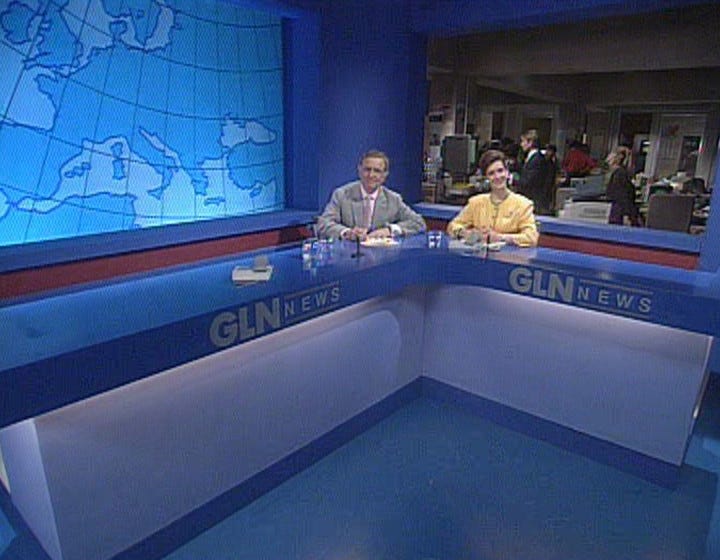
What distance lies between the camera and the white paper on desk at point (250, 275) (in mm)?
2250

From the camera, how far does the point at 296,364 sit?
8.27 ft

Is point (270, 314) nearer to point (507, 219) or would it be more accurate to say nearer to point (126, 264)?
point (126, 264)

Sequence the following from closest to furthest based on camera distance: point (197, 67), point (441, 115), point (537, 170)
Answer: point (197, 67) < point (537, 170) < point (441, 115)

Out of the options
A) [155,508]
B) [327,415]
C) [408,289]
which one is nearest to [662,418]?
[408,289]

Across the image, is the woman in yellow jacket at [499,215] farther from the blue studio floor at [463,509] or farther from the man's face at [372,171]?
the blue studio floor at [463,509]

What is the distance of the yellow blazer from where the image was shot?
309cm

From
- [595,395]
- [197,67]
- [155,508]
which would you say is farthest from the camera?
[197,67]

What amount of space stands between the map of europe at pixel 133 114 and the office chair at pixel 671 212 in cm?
321

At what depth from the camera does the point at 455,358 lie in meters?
3.21

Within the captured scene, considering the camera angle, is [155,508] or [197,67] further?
[197,67]

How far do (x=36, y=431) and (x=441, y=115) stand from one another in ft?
24.9

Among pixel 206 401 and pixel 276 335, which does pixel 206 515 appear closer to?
pixel 206 401

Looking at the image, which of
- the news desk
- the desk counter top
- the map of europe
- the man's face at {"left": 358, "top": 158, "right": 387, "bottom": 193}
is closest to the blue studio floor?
the news desk

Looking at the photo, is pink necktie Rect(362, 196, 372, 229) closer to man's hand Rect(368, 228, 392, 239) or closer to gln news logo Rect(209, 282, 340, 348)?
man's hand Rect(368, 228, 392, 239)
